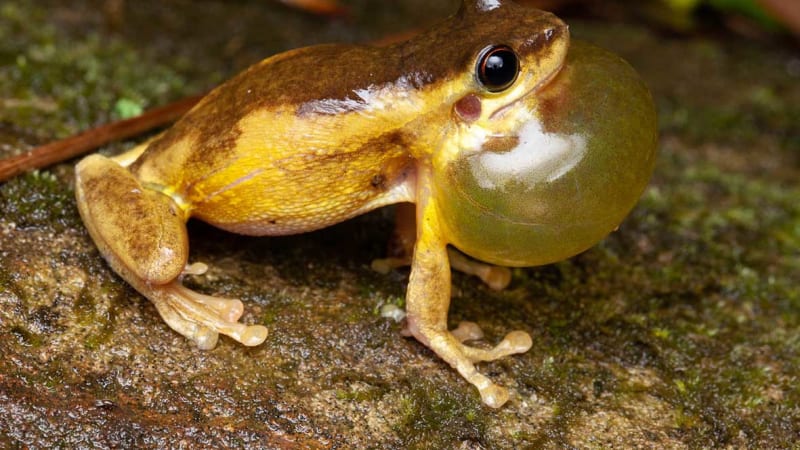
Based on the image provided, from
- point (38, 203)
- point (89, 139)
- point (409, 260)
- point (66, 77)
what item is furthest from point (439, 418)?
point (66, 77)

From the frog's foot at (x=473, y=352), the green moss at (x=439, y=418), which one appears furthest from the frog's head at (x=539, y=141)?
the green moss at (x=439, y=418)

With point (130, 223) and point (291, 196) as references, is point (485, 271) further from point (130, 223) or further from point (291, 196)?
point (130, 223)

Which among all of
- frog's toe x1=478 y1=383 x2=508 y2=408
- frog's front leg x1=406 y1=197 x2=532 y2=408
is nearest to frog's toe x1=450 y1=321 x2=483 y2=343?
frog's front leg x1=406 y1=197 x2=532 y2=408

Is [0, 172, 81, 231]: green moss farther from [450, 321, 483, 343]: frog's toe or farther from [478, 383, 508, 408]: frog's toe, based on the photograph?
[478, 383, 508, 408]: frog's toe

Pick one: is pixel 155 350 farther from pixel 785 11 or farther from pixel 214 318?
pixel 785 11

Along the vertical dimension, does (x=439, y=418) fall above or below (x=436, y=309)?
below

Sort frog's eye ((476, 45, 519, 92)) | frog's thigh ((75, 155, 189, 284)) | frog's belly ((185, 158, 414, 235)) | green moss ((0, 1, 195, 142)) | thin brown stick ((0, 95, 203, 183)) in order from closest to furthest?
frog's eye ((476, 45, 519, 92)) → frog's thigh ((75, 155, 189, 284)) → frog's belly ((185, 158, 414, 235)) → thin brown stick ((0, 95, 203, 183)) → green moss ((0, 1, 195, 142))

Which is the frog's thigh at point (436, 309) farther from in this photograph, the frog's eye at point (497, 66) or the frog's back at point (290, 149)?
the frog's eye at point (497, 66)
